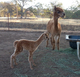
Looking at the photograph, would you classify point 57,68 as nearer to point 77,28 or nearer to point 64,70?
point 64,70

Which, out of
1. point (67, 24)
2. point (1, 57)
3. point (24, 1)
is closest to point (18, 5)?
point (24, 1)

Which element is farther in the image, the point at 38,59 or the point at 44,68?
the point at 38,59

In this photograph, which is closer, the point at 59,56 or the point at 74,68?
the point at 74,68

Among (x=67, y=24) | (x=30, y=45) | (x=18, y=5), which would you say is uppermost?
(x=18, y=5)

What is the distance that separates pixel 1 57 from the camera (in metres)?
4.99

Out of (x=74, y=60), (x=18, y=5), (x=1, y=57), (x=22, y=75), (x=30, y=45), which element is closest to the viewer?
(x=22, y=75)

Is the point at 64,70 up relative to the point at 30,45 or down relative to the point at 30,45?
down

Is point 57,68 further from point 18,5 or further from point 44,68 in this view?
point 18,5

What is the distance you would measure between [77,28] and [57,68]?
1056 centimetres

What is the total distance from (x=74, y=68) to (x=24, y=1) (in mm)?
23237

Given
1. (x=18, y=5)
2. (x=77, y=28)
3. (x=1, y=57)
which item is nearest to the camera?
(x=1, y=57)

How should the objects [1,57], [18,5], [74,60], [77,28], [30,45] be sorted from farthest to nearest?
1. [18,5]
2. [77,28]
3. [1,57]
4. [74,60]
5. [30,45]

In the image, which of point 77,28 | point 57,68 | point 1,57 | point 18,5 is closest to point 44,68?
point 57,68

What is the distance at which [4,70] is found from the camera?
12.6 feet
